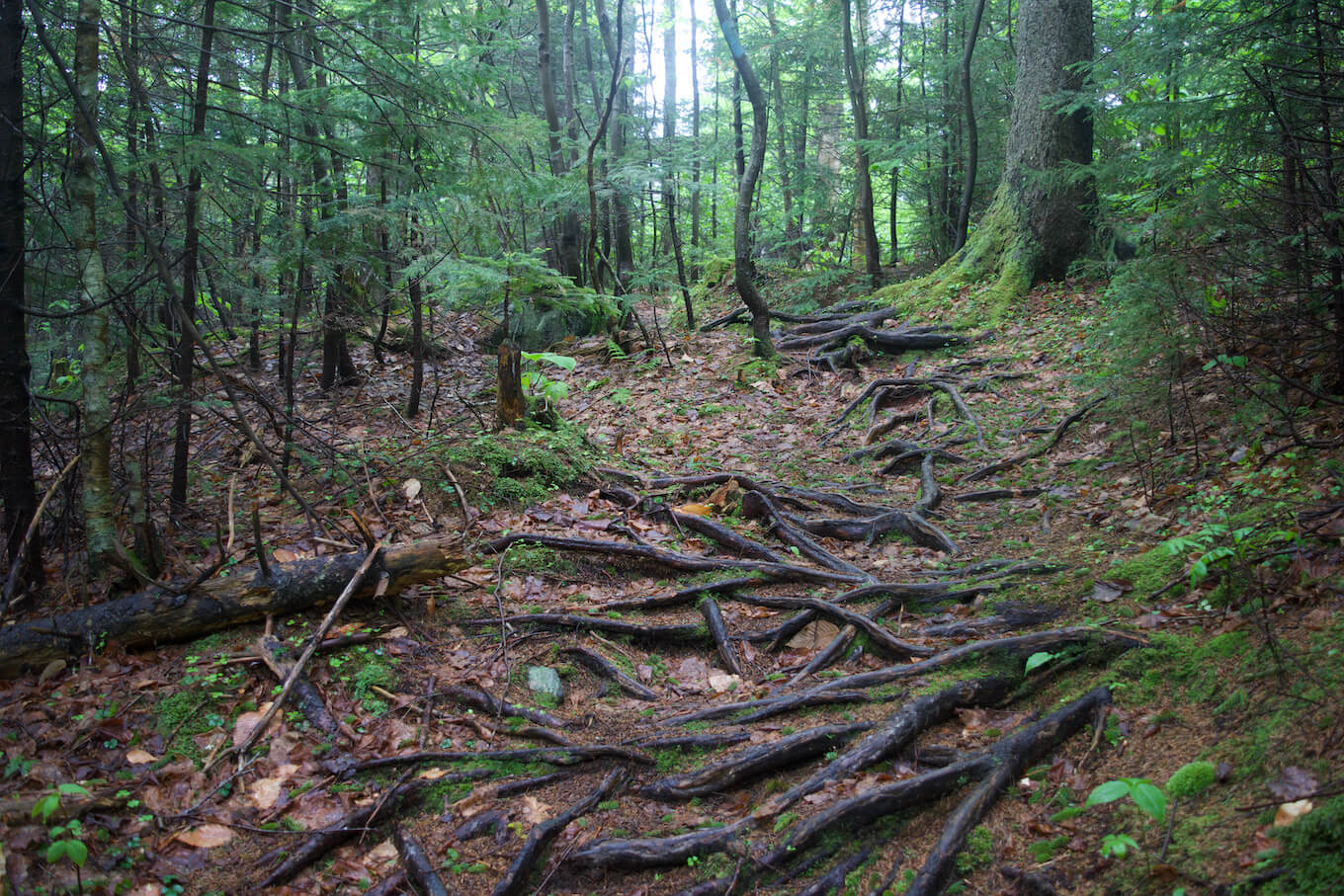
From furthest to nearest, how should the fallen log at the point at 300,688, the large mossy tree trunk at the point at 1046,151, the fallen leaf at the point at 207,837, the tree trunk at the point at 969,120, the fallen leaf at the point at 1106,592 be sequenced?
the tree trunk at the point at 969,120 < the large mossy tree trunk at the point at 1046,151 < the fallen leaf at the point at 1106,592 < the fallen log at the point at 300,688 < the fallen leaf at the point at 207,837

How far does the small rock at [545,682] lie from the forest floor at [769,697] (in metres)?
0.02

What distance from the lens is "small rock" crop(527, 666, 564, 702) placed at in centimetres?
453

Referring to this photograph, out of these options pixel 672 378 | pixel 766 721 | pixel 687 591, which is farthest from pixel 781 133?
pixel 766 721

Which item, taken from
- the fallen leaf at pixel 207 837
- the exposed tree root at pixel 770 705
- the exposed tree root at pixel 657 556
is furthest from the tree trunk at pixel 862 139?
the fallen leaf at pixel 207 837

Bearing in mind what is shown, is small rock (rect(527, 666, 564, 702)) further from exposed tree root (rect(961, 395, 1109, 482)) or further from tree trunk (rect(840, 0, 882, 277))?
tree trunk (rect(840, 0, 882, 277))

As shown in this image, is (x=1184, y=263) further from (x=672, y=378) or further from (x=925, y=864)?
(x=672, y=378)

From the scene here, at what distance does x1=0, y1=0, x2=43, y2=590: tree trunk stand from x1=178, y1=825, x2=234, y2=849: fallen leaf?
7.47 feet

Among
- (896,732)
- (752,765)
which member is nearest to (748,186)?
(896,732)

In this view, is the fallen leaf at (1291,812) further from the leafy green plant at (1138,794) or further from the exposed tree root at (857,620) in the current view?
the exposed tree root at (857,620)

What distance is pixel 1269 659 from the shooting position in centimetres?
299

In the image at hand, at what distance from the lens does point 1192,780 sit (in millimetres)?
2658

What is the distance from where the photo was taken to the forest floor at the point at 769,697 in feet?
9.34

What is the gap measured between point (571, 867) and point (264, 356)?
37.0ft

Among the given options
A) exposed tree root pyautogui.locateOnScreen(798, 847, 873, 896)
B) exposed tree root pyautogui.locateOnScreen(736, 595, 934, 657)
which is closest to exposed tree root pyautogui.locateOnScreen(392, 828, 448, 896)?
exposed tree root pyautogui.locateOnScreen(798, 847, 873, 896)
